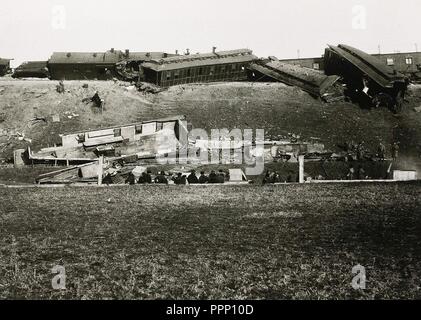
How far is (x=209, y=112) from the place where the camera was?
32.1m

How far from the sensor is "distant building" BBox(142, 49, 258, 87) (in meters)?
37.5

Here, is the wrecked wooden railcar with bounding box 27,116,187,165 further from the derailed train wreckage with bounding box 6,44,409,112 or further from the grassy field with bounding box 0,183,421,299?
the derailed train wreckage with bounding box 6,44,409,112

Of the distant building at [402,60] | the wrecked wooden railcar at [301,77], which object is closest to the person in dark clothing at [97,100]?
the wrecked wooden railcar at [301,77]

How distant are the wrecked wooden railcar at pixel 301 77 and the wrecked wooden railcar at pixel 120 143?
14.5 meters

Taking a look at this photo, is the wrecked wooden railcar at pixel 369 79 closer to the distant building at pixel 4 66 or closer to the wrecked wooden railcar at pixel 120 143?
the wrecked wooden railcar at pixel 120 143

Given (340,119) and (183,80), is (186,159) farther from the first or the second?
(183,80)

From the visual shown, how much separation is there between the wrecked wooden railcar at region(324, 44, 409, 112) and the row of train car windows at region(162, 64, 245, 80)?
9321 millimetres

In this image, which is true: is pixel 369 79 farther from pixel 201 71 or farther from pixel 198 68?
pixel 198 68

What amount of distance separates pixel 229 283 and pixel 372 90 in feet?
106

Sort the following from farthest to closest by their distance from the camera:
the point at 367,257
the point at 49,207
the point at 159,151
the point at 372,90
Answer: the point at 372,90 < the point at 159,151 < the point at 49,207 < the point at 367,257

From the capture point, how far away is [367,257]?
7.09m

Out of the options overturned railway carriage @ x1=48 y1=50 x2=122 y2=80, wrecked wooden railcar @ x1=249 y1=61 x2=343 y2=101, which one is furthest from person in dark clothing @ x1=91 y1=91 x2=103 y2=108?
wrecked wooden railcar @ x1=249 y1=61 x2=343 y2=101

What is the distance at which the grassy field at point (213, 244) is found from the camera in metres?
5.86

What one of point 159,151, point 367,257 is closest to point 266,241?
point 367,257
